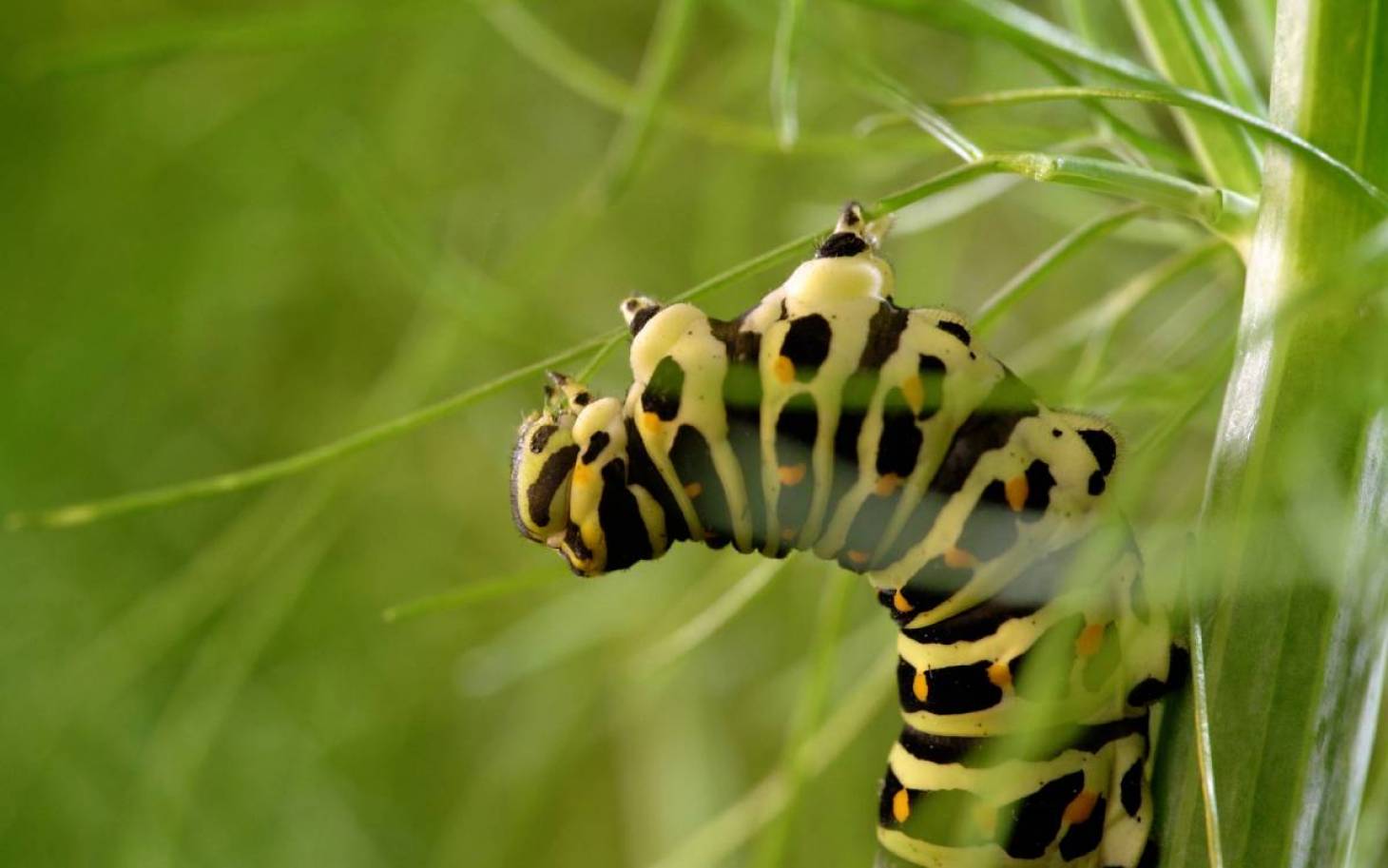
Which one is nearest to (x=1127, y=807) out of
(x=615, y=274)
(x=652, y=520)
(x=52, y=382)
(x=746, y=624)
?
(x=652, y=520)

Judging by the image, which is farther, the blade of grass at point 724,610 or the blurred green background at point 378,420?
the blurred green background at point 378,420

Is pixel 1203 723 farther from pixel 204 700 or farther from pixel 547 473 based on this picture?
pixel 204 700

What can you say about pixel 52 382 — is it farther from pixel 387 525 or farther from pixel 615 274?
pixel 615 274

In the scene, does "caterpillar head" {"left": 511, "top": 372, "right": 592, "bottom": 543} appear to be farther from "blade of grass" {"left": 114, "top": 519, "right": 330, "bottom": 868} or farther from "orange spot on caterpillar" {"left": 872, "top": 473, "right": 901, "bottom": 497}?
"blade of grass" {"left": 114, "top": 519, "right": 330, "bottom": 868}

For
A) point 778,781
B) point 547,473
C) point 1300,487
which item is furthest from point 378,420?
point 1300,487

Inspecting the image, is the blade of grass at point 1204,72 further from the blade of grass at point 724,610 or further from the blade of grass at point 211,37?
the blade of grass at point 211,37

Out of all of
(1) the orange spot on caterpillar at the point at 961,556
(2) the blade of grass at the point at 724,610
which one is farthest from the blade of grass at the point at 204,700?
(1) the orange spot on caterpillar at the point at 961,556

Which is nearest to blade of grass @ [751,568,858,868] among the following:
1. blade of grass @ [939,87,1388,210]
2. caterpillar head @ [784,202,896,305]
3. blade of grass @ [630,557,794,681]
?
blade of grass @ [630,557,794,681]
